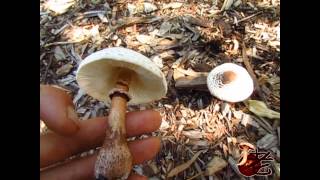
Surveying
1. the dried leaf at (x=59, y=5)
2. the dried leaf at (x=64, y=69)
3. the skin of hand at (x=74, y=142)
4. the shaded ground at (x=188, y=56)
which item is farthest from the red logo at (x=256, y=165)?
the dried leaf at (x=59, y=5)

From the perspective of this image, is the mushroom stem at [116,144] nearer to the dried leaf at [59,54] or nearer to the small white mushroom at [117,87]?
the small white mushroom at [117,87]

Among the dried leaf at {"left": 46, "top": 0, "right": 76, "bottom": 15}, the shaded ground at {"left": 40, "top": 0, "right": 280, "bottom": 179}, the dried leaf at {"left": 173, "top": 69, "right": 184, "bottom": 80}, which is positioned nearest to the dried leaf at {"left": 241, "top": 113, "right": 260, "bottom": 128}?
the shaded ground at {"left": 40, "top": 0, "right": 280, "bottom": 179}

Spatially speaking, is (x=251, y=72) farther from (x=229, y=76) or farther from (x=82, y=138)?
(x=82, y=138)

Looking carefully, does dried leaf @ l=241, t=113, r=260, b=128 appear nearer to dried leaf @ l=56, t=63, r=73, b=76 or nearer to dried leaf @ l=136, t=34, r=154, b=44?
dried leaf @ l=136, t=34, r=154, b=44

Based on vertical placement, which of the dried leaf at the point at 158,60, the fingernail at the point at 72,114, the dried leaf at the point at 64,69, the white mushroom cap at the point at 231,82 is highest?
the dried leaf at the point at 158,60
